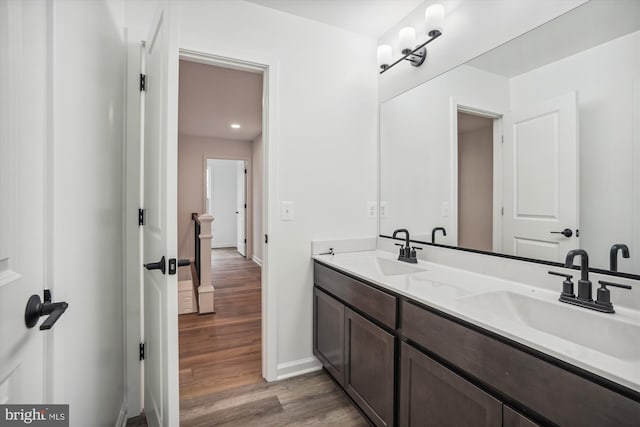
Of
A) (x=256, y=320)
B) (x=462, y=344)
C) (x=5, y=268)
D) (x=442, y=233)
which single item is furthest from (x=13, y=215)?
(x=256, y=320)

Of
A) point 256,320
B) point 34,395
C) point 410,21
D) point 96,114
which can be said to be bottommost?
point 256,320

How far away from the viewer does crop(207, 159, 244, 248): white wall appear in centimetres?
804

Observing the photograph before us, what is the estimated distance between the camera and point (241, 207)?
7.41 m

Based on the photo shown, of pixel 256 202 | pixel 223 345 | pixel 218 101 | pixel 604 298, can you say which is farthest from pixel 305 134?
pixel 256 202

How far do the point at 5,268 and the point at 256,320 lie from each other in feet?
8.68

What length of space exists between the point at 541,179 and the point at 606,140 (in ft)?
0.83

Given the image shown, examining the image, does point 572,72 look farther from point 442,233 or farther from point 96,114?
point 96,114

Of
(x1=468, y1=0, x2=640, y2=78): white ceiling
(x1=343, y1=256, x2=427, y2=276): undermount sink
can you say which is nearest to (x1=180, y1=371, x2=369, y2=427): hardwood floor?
(x1=343, y1=256, x2=427, y2=276): undermount sink

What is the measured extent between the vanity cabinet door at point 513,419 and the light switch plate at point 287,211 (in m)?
1.48

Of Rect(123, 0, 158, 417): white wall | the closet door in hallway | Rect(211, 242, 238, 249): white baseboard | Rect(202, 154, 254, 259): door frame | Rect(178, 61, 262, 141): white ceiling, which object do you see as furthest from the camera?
Rect(211, 242, 238, 249): white baseboard

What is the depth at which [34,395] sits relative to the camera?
0.72 metres

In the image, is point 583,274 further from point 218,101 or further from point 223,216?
point 223,216

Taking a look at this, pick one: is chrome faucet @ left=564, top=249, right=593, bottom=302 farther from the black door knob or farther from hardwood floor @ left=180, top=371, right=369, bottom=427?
hardwood floor @ left=180, top=371, right=369, bottom=427

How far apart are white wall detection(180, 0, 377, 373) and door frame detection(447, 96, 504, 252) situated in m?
0.66
